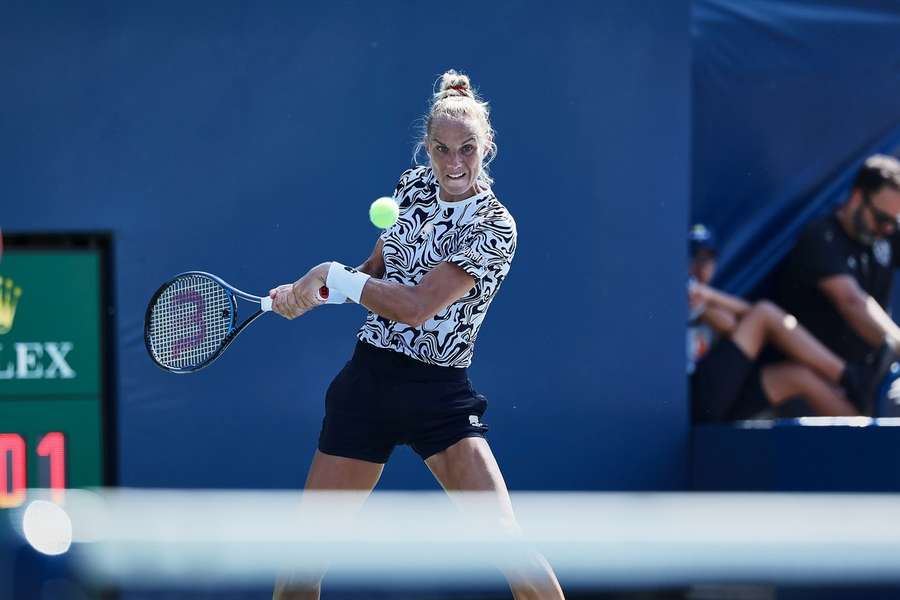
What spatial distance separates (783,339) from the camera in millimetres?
6109

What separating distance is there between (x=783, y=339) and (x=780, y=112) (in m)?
1.10

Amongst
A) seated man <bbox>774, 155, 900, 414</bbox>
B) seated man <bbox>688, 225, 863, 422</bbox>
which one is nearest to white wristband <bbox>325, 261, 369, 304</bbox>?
seated man <bbox>688, 225, 863, 422</bbox>

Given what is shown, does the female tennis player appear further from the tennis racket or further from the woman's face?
the tennis racket

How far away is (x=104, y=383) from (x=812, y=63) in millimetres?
3295

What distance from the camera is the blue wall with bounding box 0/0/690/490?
533 centimetres

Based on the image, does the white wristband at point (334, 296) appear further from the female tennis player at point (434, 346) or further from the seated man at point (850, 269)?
the seated man at point (850, 269)

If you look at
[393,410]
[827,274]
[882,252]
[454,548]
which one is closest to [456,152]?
[393,410]

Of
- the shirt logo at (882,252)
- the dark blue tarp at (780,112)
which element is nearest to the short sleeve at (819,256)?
the shirt logo at (882,252)

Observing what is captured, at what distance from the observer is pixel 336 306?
18.1 feet

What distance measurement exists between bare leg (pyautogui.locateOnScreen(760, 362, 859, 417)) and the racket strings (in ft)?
9.00

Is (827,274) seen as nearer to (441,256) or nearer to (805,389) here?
(805,389)

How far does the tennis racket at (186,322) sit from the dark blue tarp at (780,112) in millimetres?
3029

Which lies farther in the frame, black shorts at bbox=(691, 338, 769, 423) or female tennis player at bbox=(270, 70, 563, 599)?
black shorts at bbox=(691, 338, 769, 423)

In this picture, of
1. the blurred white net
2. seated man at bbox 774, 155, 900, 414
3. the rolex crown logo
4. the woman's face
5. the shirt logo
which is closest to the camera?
the blurred white net
